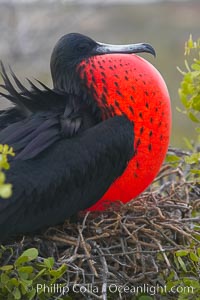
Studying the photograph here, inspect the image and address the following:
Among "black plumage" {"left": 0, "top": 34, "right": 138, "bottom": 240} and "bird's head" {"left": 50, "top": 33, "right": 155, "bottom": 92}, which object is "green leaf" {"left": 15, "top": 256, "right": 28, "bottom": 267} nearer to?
"black plumage" {"left": 0, "top": 34, "right": 138, "bottom": 240}

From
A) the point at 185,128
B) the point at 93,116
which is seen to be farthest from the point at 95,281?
the point at 185,128

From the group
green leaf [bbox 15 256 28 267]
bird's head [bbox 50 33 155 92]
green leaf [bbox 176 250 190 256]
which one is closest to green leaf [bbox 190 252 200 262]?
green leaf [bbox 176 250 190 256]

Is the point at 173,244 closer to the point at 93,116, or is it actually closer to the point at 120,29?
the point at 93,116

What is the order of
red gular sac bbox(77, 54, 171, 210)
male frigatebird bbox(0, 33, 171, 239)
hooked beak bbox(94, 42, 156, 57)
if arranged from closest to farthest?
male frigatebird bbox(0, 33, 171, 239)
red gular sac bbox(77, 54, 171, 210)
hooked beak bbox(94, 42, 156, 57)

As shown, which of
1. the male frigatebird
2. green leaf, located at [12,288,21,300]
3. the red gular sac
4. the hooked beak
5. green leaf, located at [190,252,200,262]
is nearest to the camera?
green leaf, located at [12,288,21,300]

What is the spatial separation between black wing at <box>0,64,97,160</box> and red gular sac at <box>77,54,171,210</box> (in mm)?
86

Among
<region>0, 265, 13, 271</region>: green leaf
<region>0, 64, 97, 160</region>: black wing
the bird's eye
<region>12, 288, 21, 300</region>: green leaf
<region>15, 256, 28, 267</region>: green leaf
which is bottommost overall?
<region>12, 288, 21, 300</region>: green leaf

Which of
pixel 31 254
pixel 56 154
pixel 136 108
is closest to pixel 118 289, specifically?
pixel 31 254

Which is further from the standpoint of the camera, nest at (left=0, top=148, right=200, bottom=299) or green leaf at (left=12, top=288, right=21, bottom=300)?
nest at (left=0, top=148, right=200, bottom=299)

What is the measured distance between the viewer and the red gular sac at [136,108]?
2922 mm

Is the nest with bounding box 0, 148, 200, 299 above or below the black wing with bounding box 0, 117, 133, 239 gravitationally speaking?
below

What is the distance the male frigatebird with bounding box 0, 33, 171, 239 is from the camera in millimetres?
2764

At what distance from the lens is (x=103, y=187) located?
2.88 m

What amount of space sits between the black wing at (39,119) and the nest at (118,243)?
275mm
